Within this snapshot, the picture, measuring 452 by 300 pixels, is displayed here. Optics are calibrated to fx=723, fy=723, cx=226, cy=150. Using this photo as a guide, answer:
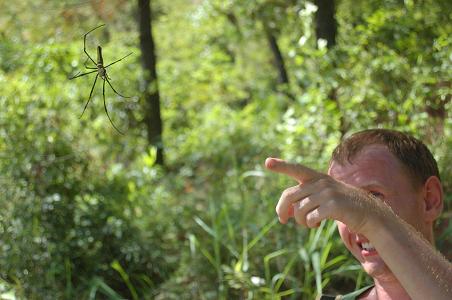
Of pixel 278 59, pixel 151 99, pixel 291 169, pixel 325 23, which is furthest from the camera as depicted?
pixel 278 59

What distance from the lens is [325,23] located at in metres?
5.01

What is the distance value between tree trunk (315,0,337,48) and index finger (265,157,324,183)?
13.1 feet

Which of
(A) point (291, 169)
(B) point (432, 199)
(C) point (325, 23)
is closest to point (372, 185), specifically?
(B) point (432, 199)

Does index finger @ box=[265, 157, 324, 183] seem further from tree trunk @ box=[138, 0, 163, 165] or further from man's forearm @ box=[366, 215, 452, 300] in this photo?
tree trunk @ box=[138, 0, 163, 165]

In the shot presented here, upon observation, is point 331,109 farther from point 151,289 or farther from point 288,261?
point 151,289

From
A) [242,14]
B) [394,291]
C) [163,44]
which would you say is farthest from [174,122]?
[394,291]

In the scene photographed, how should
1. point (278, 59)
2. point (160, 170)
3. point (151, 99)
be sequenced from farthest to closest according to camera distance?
point (278, 59) < point (151, 99) < point (160, 170)

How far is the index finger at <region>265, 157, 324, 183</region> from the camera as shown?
3.64 feet

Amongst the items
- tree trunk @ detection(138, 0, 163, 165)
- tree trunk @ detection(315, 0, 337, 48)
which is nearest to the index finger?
tree trunk @ detection(315, 0, 337, 48)

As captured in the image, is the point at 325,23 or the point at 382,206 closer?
the point at 382,206

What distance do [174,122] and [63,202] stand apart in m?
5.74

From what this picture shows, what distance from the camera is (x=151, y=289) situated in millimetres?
4062

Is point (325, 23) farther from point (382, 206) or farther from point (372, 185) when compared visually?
point (382, 206)

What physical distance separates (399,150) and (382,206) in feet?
1.57
